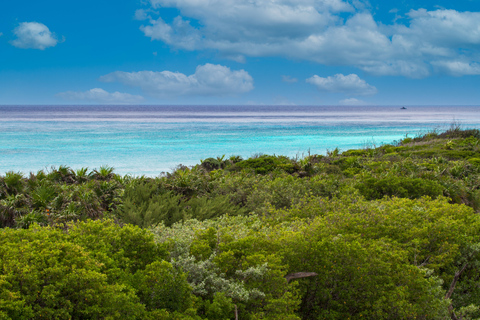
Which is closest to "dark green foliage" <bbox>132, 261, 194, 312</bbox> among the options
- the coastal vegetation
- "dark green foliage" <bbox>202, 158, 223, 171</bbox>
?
the coastal vegetation

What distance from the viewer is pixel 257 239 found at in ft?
14.6

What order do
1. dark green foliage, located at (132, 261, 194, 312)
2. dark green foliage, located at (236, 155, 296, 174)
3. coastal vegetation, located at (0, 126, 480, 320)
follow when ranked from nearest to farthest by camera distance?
coastal vegetation, located at (0, 126, 480, 320) → dark green foliage, located at (132, 261, 194, 312) → dark green foliage, located at (236, 155, 296, 174)

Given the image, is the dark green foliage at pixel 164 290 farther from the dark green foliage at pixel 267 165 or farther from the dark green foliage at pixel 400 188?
the dark green foliage at pixel 267 165

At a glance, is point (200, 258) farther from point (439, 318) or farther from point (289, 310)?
point (439, 318)

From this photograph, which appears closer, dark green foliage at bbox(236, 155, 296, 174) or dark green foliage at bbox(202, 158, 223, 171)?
dark green foliage at bbox(236, 155, 296, 174)

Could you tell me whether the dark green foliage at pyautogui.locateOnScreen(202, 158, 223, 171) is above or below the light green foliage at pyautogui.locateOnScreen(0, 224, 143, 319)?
above

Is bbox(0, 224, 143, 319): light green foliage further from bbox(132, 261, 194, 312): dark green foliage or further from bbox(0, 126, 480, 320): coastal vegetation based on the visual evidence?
bbox(132, 261, 194, 312): dark green foliage

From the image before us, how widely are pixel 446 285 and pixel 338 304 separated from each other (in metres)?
2.22

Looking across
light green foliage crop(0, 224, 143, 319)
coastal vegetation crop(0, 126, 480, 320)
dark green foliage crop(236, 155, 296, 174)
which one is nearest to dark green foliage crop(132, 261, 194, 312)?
coastal vegetation crop(0, 126, 480, 320)

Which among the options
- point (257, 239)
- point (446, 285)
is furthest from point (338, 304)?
point (446, 285)

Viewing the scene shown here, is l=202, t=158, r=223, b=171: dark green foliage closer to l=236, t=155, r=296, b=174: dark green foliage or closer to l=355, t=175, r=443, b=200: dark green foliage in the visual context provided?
l=236, t=155, r=296, b=174: dark green foliage

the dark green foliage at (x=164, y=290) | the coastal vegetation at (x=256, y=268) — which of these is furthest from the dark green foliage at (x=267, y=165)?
the dark green foliage at (x=164, y=290)

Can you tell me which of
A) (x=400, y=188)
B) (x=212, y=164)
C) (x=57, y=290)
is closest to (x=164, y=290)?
(x=57, y=290)

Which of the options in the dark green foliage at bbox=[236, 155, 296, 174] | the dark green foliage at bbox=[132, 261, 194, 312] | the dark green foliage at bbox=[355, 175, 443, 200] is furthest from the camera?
the dark green foliage at bbox=[236, 155, 296, 174]
